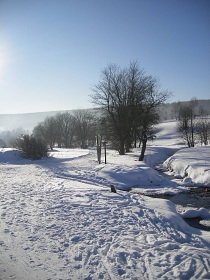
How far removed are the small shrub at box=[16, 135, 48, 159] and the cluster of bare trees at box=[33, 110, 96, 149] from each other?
35.9 meters

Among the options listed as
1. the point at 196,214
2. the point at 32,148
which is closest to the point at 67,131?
the point at 32,148

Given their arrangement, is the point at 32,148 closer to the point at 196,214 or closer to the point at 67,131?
the point at 196,214

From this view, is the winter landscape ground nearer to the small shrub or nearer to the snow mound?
the snow mound

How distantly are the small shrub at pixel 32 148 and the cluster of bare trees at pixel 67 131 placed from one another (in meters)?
35.9

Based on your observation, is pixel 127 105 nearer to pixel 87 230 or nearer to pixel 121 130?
pixel 121 130

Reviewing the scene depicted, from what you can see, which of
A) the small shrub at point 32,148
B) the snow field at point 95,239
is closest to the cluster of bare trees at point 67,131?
the small shrub at point 32,148

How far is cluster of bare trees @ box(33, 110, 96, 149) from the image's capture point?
63750 millimetres

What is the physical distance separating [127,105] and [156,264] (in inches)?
1061

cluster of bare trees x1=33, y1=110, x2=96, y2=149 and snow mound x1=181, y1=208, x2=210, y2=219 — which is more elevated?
cluster of bare trees x1=33, y1=110, x2=96, y2=149

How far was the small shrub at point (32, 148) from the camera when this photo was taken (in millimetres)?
25844

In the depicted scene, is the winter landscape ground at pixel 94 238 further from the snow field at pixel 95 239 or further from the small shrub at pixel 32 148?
the small shrub at pixel 32 148

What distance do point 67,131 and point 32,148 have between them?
141ft

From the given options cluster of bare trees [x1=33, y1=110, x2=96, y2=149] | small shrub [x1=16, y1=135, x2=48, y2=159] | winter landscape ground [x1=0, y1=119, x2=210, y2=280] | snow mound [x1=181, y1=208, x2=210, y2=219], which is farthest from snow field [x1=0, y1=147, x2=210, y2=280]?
cluster of bare trees [x1=33, y1=110, x2=96, y2=149]

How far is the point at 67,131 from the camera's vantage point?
68.8m
